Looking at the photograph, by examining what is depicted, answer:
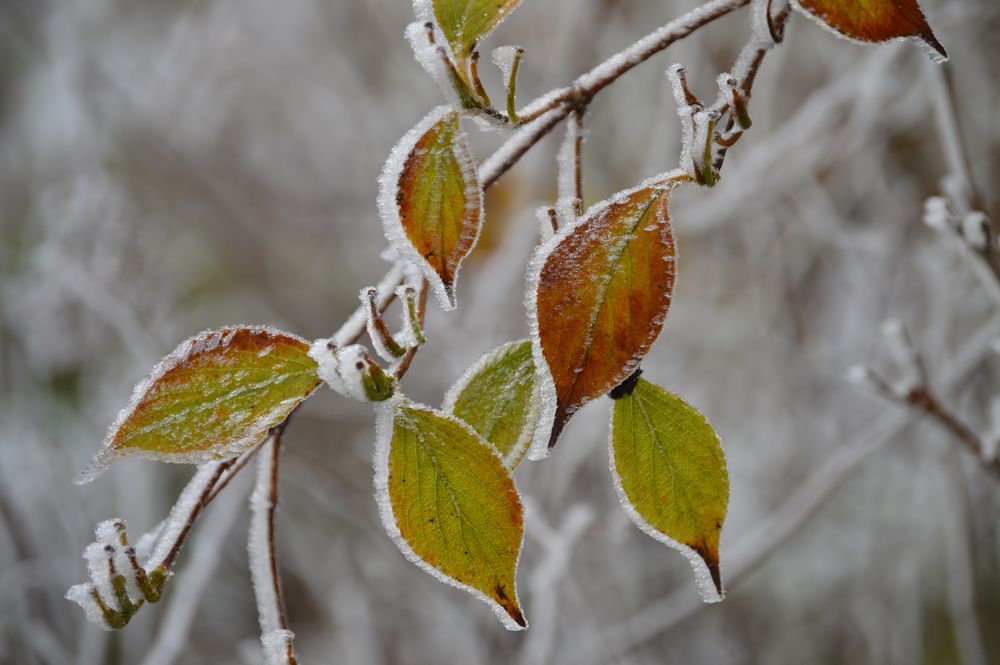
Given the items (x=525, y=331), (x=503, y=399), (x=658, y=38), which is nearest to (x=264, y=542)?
(x=503, y=399)

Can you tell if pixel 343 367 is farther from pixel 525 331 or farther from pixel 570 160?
pixel 525 331

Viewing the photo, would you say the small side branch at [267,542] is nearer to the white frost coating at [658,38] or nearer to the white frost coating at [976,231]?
the white frost coating at [658,38]

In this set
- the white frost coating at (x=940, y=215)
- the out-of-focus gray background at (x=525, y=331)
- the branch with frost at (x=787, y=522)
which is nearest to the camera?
the white frost coating at (x=940, y=215)

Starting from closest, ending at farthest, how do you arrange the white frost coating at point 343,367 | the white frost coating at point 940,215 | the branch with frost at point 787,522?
1. the white frost coating at point 343,367
2. the white frost coating at point 940,215
3. the branch with frost at point 787,522

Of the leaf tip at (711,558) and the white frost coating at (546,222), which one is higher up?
the white frost coating at (546,222)

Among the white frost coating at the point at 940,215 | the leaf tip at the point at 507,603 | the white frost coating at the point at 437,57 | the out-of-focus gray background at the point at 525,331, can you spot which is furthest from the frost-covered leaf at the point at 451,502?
the out-of-focus gray background at the point at 525,331

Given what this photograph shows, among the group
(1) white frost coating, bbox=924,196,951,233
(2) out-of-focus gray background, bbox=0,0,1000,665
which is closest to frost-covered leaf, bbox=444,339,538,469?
(1) white frost coating, bbox=924,196,951,233
